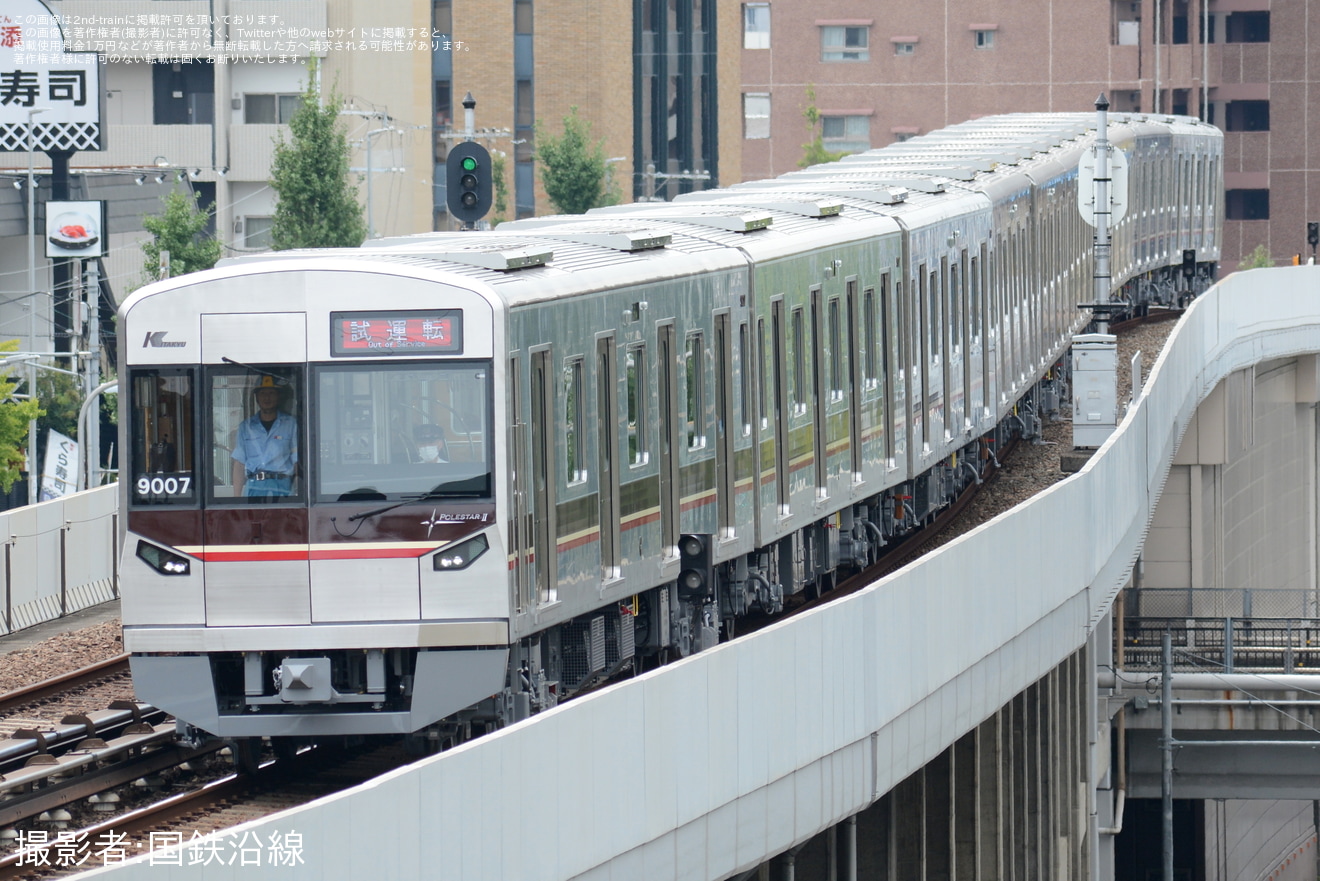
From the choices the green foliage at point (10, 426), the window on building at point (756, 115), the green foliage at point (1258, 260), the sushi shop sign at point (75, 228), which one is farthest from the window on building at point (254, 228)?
the green foliage at point (1258, 260)

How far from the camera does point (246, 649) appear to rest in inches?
441

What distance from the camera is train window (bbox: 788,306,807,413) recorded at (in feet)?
53.4

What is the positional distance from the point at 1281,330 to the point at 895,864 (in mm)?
22713

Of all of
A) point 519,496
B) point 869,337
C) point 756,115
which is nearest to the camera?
point 519,496

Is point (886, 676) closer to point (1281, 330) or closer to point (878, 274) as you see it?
point (878, 274)

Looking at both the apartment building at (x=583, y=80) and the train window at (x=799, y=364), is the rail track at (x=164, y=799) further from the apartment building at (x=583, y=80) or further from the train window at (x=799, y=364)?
the apartment building at (x=583, y=80)

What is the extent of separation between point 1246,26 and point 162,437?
6681 cm

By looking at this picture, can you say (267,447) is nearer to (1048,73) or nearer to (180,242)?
(180,242)

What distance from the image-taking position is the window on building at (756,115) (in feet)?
241

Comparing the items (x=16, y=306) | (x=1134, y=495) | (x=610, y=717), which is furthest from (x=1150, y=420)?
(x=16, y=306)

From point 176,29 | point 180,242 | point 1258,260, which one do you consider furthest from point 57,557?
point 1258,260

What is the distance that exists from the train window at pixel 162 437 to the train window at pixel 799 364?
5754 mm

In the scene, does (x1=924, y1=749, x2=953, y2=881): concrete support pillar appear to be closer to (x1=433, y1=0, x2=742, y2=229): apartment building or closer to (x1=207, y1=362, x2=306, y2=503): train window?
(x1=207, y1=362, x2=306, y2=503): train window

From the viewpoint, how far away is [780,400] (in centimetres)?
1591
